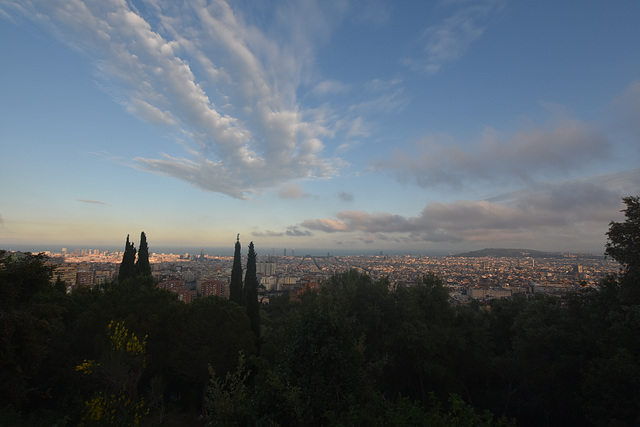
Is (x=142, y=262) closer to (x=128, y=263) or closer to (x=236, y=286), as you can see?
(x=128, y=263)

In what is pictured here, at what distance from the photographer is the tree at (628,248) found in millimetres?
9609

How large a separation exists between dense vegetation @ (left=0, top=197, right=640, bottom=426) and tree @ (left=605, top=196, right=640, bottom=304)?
0.15 feet

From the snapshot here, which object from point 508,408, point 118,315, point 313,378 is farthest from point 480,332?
point 118,315

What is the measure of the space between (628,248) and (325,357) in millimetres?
11585

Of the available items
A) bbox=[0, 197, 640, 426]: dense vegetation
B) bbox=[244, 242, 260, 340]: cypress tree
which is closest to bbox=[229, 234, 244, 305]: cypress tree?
bbox=[244, 242, 260, 340]: cypress tree

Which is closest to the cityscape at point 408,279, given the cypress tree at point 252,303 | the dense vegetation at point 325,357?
the dense vegetation at point 325,357

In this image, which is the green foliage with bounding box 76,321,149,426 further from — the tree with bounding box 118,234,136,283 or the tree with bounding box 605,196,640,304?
the tree with bounding box 118,234,136,283

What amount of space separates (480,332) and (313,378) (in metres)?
14.2

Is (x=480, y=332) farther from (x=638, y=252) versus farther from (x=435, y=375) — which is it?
(x=638, y=252)

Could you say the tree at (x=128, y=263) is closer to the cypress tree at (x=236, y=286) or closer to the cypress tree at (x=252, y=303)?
the cypress tree at (x=236, y=286)

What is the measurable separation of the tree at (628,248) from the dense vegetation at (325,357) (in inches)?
1.8

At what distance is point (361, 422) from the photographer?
4.07m

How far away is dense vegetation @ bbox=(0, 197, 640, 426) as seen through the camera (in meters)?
5.55

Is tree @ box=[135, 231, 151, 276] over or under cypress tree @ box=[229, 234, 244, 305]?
over
